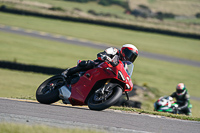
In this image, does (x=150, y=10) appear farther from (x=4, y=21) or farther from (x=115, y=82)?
(x=115, y=82)

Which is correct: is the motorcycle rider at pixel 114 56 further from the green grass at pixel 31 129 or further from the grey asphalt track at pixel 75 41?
the grey asphalt track at pixel 75 41

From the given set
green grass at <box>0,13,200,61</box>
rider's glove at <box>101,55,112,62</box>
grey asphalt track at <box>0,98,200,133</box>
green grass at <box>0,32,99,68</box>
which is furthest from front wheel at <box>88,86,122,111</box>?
green grass at <box>0,13,200,61</box>

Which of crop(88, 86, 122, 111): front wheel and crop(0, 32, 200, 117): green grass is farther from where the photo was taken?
crop(0, 32, 200, 117): green grass

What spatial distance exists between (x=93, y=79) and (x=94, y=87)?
170mm

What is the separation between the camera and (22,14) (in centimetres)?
3425

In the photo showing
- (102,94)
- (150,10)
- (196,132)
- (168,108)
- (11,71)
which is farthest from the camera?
(150,10)

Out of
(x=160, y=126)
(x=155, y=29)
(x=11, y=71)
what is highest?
(x=155, y=29)

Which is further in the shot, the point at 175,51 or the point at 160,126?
the point at 175,51

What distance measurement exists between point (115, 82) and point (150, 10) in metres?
36.2

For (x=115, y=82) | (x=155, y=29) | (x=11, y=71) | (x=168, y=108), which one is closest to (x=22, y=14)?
(x=155, y=29)

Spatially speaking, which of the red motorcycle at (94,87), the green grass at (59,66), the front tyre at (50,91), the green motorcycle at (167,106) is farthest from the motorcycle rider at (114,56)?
the green motorcycle at (167,106)

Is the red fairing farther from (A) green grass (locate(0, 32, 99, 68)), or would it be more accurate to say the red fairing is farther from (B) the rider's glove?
(A) green grass (locate(0, 32, 99, 68))

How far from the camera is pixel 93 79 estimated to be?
22.6ft

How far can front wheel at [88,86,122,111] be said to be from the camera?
6176 millimetres
